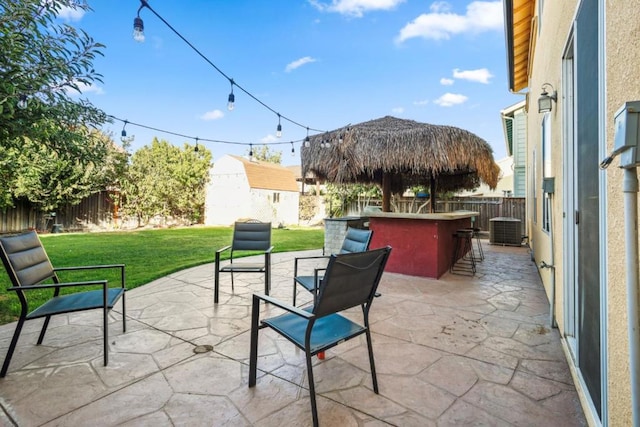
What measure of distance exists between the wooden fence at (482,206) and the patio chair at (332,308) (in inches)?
345

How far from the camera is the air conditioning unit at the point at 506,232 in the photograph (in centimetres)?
948

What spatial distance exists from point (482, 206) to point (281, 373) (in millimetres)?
11520

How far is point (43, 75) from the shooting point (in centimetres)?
264

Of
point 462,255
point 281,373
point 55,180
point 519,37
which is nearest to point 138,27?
point 281,373

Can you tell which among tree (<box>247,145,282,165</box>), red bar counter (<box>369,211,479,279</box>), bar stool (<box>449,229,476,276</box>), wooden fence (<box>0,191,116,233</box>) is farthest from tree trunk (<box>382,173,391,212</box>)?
tree (<box>247,145,282,165</box>)

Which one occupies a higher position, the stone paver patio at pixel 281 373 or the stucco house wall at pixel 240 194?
the stucco house wall at pixel 240 194

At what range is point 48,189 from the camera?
12.8 meters

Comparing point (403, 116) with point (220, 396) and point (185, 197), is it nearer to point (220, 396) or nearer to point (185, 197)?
point (220, 396)

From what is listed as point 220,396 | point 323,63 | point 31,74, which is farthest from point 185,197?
point 220,396

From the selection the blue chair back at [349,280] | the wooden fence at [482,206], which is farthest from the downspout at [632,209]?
the wooden fence at [482,206]

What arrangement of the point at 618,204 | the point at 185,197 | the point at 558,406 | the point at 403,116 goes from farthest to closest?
the point at 185,197
the point at 403,116
the point at 558,406
the point at 618,204

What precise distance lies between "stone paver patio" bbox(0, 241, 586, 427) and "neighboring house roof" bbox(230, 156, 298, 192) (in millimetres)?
16148

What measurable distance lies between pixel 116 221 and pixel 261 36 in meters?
11.8

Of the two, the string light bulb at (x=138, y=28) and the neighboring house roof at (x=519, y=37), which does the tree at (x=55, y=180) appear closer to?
the string light bulb at (x=138, y=28)
